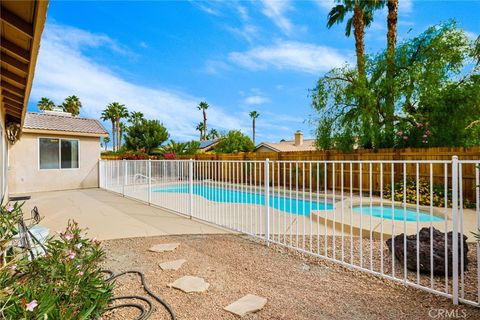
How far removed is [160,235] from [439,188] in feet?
31.1

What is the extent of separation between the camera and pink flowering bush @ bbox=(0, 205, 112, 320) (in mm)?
1635

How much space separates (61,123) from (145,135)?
12.5 metres

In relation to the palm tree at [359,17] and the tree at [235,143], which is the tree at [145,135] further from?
the palm tree at [359,17]

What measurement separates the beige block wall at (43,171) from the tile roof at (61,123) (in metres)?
0.40

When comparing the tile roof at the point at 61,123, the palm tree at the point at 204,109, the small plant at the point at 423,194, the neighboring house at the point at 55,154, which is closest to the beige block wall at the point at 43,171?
the neighboring house at the point at 55,154

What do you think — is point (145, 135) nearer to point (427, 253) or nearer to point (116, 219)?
point (116, 219)

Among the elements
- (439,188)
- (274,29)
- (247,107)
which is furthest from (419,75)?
(247,107)

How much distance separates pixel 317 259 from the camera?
164 inches

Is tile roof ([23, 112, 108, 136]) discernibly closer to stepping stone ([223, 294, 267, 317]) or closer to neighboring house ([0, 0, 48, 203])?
neighboring house ([0, 0, 48, 203])

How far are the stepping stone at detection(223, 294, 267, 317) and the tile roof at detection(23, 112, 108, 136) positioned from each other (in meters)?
13.2

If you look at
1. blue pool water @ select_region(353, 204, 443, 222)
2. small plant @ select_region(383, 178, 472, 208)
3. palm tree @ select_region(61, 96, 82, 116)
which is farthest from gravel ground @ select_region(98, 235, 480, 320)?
palm tree @ select_region(61, 96, 82, 116)

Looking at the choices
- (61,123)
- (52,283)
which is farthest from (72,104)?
(52,283)

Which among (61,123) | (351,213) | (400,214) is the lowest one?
(400,214)

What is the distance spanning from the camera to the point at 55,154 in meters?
13.0
